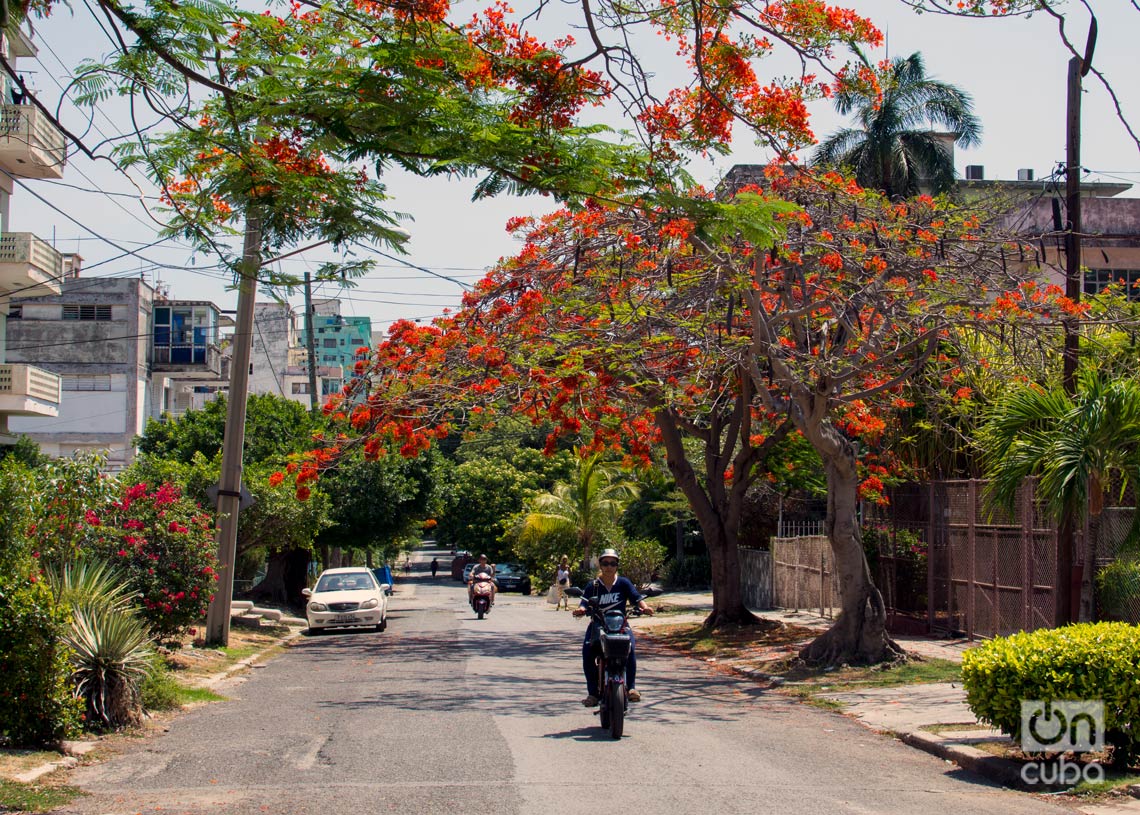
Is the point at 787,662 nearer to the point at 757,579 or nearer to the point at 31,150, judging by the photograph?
the point at 757,579

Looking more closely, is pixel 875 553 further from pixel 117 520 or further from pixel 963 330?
pixel 117 520

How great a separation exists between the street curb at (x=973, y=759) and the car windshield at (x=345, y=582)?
54.0 feet

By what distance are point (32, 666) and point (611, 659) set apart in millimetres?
4710

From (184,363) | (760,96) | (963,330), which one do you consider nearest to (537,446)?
(184,363)

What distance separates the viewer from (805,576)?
85.3 feet

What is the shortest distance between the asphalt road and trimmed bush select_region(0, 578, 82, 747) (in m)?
0.65

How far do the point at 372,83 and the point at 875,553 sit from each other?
17.1m

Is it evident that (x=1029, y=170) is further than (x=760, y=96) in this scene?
Yes

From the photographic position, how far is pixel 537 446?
64250 millimetres

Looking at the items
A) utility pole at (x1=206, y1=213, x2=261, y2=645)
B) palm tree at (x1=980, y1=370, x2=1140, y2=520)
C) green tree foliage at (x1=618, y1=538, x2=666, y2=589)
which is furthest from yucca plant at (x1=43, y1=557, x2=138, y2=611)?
green tree foliage at (x1=618, y1=538, x2=666, y2=589)

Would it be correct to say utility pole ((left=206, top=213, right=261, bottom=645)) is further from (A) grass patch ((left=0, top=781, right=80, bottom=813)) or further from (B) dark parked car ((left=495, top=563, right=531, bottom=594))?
(B) dark parked car ((left=495, top=563, right=531, bottom=594))

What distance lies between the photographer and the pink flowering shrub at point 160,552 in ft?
48.9

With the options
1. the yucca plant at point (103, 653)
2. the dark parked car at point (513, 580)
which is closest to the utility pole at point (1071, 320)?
the yucca plant at point (103, 653)

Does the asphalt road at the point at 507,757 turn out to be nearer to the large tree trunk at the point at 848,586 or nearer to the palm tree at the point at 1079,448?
the large tree trunk at the point at 848,586
